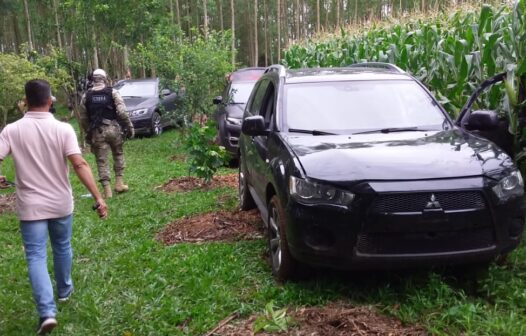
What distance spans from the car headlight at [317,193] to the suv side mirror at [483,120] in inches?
69.1

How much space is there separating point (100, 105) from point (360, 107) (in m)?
4.45

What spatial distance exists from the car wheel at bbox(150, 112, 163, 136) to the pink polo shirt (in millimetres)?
12029

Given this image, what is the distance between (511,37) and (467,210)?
2774mm

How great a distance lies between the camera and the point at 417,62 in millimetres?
8000

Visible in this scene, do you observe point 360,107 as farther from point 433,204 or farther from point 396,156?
point 433,204

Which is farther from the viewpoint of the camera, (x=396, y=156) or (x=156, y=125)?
(x=156, y=125)

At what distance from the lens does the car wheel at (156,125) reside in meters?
15.8

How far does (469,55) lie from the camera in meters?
6.29

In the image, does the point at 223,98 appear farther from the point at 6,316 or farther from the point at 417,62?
the point at 6,316

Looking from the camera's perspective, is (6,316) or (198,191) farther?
(198,191)

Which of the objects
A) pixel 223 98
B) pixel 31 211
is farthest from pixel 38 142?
pixel 223 98

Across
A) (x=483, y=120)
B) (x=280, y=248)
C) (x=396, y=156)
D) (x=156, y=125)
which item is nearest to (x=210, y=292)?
(x=280, y=248)

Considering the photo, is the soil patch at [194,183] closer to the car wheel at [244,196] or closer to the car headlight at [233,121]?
the car headlight at [233,121]

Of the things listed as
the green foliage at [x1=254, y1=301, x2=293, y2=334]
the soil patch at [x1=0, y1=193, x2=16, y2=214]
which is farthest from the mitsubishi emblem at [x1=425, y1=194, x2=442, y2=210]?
the soil patch at [x1=0, y1=193, x2=16, y2=214]
